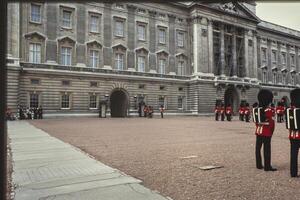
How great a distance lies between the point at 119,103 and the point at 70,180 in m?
38.8

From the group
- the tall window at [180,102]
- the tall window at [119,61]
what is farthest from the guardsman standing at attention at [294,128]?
the tall window at [180,102]

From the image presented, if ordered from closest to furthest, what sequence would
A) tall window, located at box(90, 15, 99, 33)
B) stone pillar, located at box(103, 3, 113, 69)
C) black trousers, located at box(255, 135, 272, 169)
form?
black trousers, located at box(255, 135, 272, 169) → tall window, located at box(90, 15, 99, 33) → stone pillar, located at box(103, 3, 113, 69)

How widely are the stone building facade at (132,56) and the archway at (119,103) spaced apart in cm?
15

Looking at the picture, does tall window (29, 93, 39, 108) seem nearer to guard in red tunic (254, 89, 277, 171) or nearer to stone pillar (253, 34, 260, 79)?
guard in red tunic (254, 89, 277, 171)

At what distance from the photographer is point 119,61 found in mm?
44094

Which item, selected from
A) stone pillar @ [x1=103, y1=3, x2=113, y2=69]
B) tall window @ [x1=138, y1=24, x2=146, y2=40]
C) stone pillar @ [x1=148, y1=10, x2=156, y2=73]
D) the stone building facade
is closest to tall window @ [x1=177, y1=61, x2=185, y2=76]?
the stone building facade

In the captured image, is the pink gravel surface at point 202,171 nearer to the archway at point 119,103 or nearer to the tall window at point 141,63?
the archway at point 119,103

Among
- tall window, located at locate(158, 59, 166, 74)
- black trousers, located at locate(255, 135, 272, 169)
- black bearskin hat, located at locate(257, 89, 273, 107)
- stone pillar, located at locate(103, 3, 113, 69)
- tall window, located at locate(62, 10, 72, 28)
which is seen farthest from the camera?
tall window, located at locate(158, 59, 166, 74)

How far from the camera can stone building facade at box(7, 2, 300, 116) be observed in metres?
37.0

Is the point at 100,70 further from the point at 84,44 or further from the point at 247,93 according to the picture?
the point at 247,93

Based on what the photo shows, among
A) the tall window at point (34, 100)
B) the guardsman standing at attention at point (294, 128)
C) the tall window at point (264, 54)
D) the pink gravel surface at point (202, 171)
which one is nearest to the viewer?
the pink gravel surface at point (202, 171)

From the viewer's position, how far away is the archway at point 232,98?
54.5 meters

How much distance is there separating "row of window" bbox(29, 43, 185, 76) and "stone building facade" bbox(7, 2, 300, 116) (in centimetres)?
13

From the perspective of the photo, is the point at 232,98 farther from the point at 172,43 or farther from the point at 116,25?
the point at 116,25
